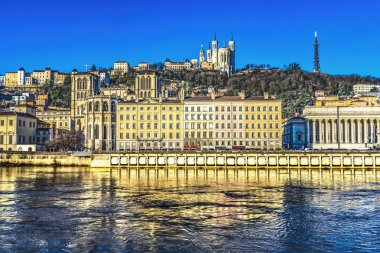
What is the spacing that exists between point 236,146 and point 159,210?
64710 mm

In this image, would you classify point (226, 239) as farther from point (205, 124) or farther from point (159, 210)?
point (205, 124)

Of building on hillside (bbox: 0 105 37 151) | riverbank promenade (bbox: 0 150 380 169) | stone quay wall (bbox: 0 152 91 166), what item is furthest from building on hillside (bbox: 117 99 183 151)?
building on hillside (bbox: 0 105 37 151)

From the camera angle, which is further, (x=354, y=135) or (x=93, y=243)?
(x=354, y=135)

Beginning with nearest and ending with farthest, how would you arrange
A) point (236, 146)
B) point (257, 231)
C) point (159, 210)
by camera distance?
point (257, 231) < point (159, 210) < point (236, 146)

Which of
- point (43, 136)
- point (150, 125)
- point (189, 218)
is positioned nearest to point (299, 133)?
point (150, 125)

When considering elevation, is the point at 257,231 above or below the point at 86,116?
below

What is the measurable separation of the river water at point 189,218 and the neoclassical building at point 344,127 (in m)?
54.6

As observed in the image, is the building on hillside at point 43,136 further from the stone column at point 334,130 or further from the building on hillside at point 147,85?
the stone column at point 334,130

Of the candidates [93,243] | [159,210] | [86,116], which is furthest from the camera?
[86,116]

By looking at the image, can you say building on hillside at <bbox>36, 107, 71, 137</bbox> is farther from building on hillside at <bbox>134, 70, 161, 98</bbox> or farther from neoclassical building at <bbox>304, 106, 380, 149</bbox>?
neoclassical building at <bbox>304, 106, 380, 149</bbox>

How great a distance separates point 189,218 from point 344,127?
7989cm

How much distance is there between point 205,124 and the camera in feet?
323

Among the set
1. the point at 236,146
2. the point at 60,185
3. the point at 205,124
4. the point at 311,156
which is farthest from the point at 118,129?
the point at 60,185

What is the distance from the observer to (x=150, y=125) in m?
98.6
